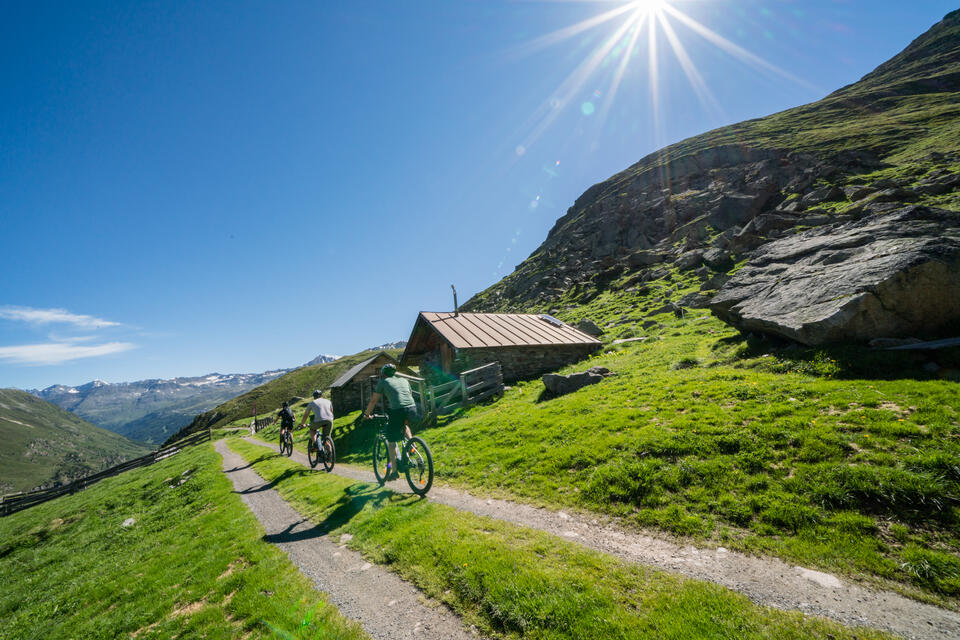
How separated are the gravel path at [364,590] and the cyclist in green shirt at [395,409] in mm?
2520

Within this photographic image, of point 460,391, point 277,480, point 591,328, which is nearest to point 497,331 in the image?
point 460,391

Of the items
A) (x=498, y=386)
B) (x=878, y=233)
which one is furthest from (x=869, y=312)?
(x=498, y=386)

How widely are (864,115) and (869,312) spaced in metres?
136

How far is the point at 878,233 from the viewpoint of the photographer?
1281 cm

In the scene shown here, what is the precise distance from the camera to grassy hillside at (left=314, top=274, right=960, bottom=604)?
199 inches

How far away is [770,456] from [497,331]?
18.5 meters

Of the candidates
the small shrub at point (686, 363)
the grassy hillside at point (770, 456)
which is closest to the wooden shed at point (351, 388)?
the grassy hillside at point (770, 456)

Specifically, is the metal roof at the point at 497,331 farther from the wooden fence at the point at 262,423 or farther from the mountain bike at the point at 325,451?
the wooden fence at the point at 262,423

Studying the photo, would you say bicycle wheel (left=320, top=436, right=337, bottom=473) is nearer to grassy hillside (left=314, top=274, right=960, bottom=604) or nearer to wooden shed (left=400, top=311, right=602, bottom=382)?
grassy hillside (left=314, top=274, right=960, bottom=604)

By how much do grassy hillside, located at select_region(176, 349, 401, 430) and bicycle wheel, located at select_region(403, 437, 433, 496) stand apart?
299 ft

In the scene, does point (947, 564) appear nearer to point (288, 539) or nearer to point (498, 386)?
point (288, 539)

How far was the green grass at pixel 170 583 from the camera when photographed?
18.0 feet

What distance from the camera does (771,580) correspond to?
181 inches

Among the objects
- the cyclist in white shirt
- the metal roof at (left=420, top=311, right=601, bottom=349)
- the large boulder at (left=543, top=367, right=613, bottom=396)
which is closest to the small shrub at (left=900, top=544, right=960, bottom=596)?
the large boulder at (left=543, top=367, right=613, bottom=396)
